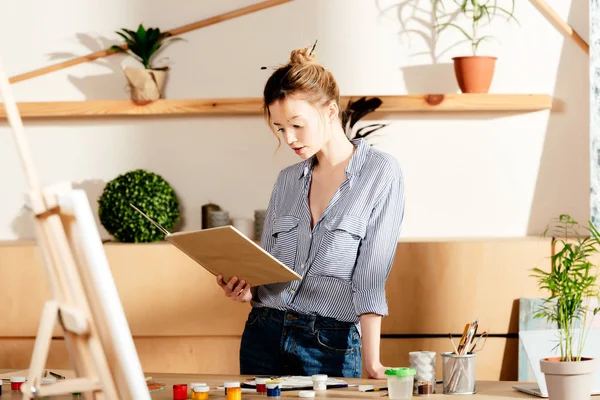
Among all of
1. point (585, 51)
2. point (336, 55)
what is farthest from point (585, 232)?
point (336, 55)

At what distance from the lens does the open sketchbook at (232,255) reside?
2.15m

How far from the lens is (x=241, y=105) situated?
3.80 m

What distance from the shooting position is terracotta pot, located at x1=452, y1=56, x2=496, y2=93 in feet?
12.1

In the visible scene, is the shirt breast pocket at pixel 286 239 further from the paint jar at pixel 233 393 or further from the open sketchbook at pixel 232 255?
the paint jar at pixel 233 393

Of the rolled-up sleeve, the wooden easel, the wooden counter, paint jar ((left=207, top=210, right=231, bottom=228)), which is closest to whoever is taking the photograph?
the wooden easel

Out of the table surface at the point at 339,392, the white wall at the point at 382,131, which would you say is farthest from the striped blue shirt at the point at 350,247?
the white wall at the point at 382,131

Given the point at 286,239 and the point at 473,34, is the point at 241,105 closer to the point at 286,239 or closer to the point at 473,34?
the point at 473,34

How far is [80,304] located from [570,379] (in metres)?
1.01

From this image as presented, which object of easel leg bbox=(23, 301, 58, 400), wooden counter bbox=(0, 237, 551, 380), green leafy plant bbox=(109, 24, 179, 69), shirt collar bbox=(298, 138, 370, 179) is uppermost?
green leafy plant bbox=(109, 24, 179, 69)

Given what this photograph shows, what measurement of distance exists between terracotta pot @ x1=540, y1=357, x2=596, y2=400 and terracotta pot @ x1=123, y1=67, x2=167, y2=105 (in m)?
2.44

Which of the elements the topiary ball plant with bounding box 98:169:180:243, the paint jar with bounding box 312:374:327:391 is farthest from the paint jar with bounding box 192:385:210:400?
the topiary ball plant with bounding box 98:169:180:243

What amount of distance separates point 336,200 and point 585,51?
192 centimetres

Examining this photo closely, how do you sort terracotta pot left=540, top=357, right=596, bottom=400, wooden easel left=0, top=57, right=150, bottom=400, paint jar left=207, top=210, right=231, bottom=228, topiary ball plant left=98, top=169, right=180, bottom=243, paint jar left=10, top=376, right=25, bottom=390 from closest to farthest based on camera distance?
wooden easel left=0, top=57, right=150, bottom=400
terracotta pot left=540, top=357, right=596, bottom=400
paint jar left=10, top=376, right=25, bottom=390
topiary ball plant left=98, top=169, right=180, bottom=243
paint jar left=207, top=210, right=231, bottom=228

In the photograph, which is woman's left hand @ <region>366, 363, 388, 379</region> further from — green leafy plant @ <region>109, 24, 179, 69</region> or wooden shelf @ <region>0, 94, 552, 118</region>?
green leafy plant @ <region>109, 24, 179, 69</region>
